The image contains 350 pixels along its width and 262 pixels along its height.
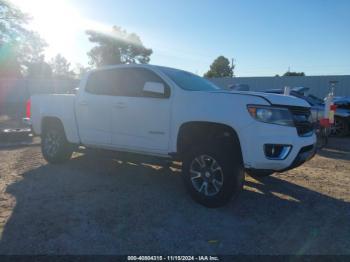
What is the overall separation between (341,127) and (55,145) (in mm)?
10008

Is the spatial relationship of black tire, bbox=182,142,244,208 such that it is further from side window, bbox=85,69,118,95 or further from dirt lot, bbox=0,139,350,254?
side window, bbox=85,69,118,95

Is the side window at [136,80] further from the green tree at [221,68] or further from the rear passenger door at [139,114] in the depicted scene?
the green tree at [221,68]

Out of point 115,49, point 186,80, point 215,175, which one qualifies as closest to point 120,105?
point 186,80

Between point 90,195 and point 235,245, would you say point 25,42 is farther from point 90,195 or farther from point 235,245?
point 235,245

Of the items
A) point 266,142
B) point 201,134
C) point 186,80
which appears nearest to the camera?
point 266,142

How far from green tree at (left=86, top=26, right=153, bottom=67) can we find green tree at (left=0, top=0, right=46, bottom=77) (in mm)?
8315

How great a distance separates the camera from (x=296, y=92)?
1236 centimetres

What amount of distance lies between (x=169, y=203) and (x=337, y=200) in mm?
2447

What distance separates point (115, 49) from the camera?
152ft

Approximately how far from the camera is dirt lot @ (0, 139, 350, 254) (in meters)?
3.34

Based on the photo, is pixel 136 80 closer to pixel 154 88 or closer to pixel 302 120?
→ pixel 154 88

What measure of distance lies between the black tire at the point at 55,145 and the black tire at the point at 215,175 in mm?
3014

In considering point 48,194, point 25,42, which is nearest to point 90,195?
point 48,194

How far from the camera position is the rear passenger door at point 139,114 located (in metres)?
4.83
